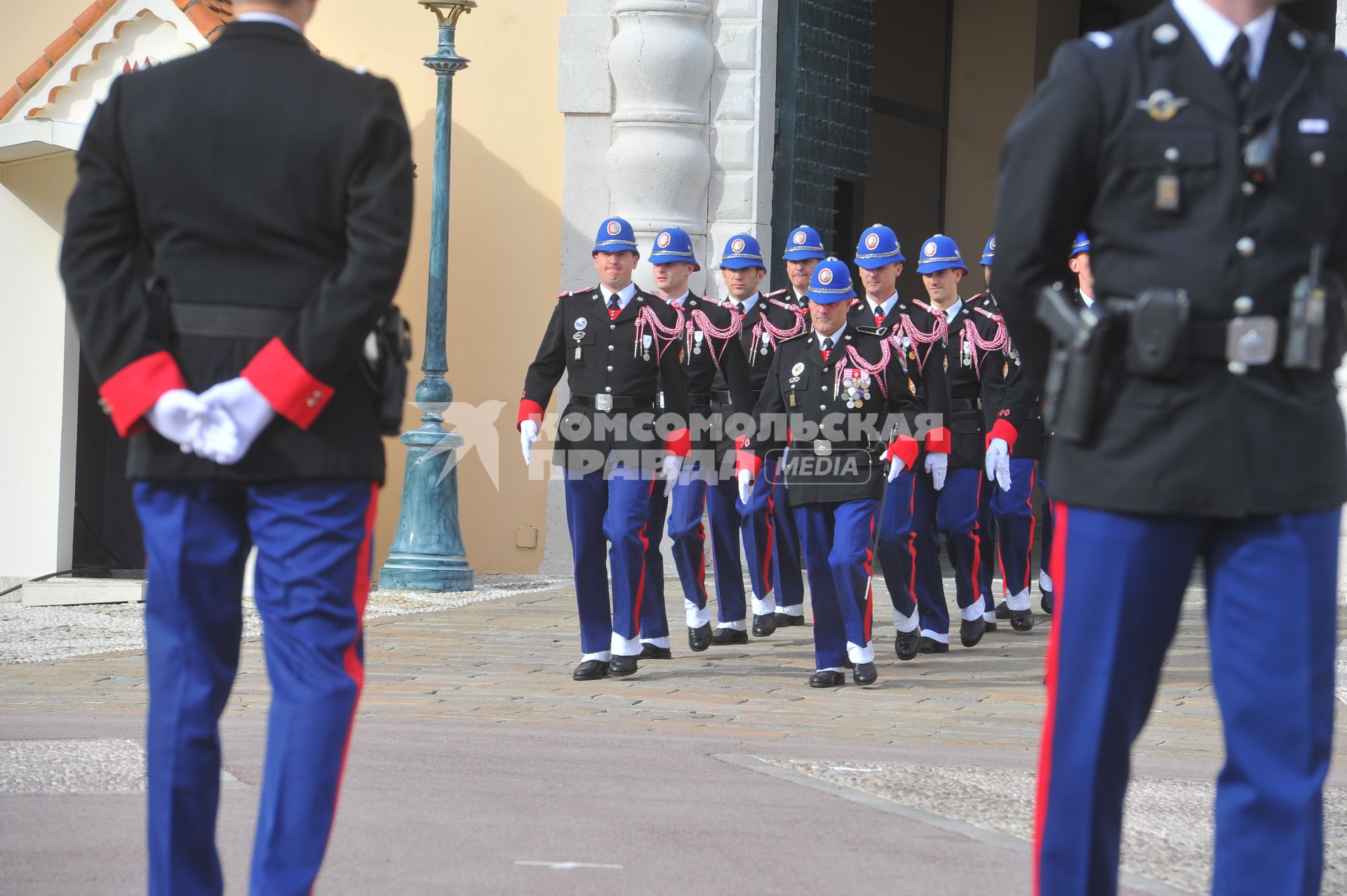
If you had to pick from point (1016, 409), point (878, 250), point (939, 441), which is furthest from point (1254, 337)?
point (1016, 409)

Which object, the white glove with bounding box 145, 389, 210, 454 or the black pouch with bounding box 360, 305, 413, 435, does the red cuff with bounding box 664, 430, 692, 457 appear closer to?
the black pouch with bounding box 360, 305, 413, 435

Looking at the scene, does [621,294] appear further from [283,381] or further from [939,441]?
[283,381]

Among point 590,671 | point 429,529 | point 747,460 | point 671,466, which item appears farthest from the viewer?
point 429,529

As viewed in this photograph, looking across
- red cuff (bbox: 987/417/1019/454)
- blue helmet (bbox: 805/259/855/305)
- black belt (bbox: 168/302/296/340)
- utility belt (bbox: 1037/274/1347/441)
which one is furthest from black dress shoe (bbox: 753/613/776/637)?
utility belt (bbox: 1037/274/1347/441)

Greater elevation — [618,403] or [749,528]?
[618,403]

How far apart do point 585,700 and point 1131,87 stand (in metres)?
5.07

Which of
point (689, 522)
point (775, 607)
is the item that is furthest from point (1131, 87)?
point (775, 607)

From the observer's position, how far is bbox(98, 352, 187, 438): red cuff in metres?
3.32

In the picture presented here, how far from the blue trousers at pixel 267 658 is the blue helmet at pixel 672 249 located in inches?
265

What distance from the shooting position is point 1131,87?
10.2 ft

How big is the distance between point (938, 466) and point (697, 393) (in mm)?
1542

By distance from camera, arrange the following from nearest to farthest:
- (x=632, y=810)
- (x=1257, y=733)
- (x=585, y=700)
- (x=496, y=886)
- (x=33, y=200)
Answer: (x=1257, y=733)
(x=496, y=886)
(x=632, y=810)
(x=585, y=700)
(x=33, y=200)

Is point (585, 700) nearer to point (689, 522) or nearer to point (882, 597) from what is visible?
point (689, 522)

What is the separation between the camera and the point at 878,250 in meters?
9.80
